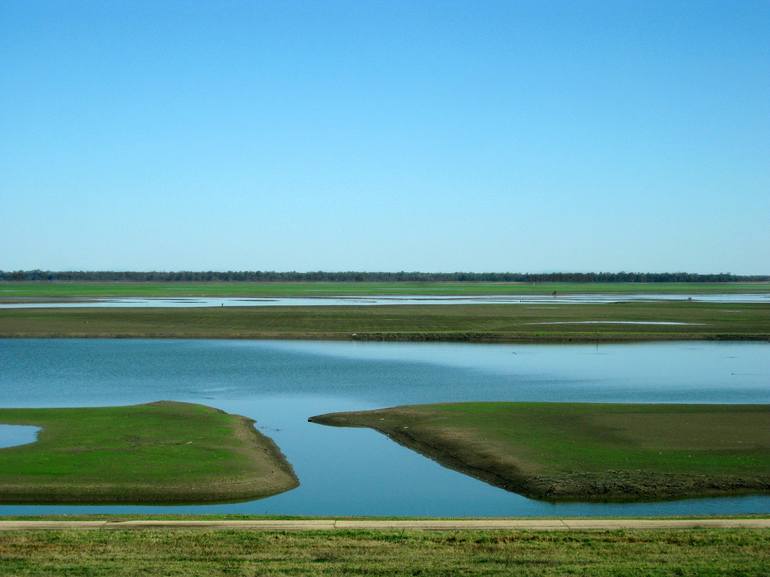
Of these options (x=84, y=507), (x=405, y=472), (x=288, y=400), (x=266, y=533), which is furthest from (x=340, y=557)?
(x=288, y=400)

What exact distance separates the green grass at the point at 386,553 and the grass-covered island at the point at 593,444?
7176 mm

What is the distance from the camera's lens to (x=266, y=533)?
18.6 meters

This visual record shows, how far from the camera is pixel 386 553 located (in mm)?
17375

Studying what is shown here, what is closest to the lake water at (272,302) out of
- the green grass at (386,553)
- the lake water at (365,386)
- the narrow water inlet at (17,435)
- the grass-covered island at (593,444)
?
the lake water at (365,386)

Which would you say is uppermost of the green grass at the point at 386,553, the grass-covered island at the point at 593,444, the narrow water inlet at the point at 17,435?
the green grass at the point at 386,553

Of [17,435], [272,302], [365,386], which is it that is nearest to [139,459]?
[17,435]

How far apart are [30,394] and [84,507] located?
2228 cm

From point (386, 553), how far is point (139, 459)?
13742 millimetres

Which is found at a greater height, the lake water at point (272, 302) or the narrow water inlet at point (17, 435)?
the lake water at point (272, 302)

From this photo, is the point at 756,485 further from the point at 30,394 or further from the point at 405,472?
the point at 30,394

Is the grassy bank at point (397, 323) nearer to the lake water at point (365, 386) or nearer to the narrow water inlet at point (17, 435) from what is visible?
the lake water at point (365, 386)

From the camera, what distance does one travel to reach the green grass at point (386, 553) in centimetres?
1630

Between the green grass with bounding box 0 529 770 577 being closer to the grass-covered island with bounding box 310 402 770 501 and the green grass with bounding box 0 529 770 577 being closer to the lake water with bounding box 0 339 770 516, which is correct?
the lake water with bounding box 0 339 770 516

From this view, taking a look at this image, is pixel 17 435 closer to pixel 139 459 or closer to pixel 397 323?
pixel 139 459
